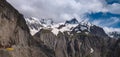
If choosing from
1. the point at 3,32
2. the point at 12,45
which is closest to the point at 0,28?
the point at 3,32

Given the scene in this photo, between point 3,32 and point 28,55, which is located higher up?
point 3,32

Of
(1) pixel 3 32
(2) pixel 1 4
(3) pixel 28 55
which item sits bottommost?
(3) pixel 28 55

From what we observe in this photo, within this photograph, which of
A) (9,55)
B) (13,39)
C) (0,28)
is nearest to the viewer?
(9,55)

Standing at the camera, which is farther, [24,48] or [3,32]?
[24,48]

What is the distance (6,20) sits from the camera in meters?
182

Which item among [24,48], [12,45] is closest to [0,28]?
[12,45]

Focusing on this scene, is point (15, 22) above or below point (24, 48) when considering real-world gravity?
above

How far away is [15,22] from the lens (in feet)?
637

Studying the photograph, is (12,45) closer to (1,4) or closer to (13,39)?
(13,39)

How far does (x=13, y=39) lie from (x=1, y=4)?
23544 mm

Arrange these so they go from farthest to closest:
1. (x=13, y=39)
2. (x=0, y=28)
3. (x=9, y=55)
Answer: (x=13, y=39), (x=0, y=28), (x=9, y=55)

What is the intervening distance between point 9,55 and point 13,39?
2800 centimetres

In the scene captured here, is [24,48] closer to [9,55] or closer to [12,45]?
[12,45]

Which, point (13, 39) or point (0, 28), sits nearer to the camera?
point (0, 28)
